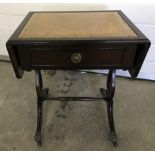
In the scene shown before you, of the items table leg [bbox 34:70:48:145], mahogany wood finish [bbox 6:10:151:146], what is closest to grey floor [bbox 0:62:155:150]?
table leg [bbox 34:70:48:145]

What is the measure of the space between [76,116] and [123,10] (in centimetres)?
101

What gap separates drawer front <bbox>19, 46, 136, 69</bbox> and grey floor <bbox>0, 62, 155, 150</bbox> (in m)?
0.60

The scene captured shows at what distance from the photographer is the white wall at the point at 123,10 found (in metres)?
1.83

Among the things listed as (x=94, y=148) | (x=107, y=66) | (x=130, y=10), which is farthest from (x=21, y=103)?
(x=130, y=10)

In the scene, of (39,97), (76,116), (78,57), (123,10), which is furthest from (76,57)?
(123,10)

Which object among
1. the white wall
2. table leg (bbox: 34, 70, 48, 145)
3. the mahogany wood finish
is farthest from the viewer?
the white wall

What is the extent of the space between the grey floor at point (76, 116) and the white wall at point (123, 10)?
236mm

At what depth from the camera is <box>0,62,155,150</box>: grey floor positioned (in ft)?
4.76

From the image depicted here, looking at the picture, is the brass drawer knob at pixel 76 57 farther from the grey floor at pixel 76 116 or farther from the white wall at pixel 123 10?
the white wall at pixel 123 10

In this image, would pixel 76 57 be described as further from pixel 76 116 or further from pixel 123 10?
pixel 123 10

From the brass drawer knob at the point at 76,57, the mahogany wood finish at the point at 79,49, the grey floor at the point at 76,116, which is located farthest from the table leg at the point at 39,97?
the brass drawer knob at the point at 76,57

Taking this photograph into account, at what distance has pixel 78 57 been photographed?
1.09 meters

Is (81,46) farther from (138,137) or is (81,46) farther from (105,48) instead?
(138,137)

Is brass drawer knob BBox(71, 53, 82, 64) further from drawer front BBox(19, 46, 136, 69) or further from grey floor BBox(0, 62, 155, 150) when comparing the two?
grey floor BBox(0, 62, 155, 150)
